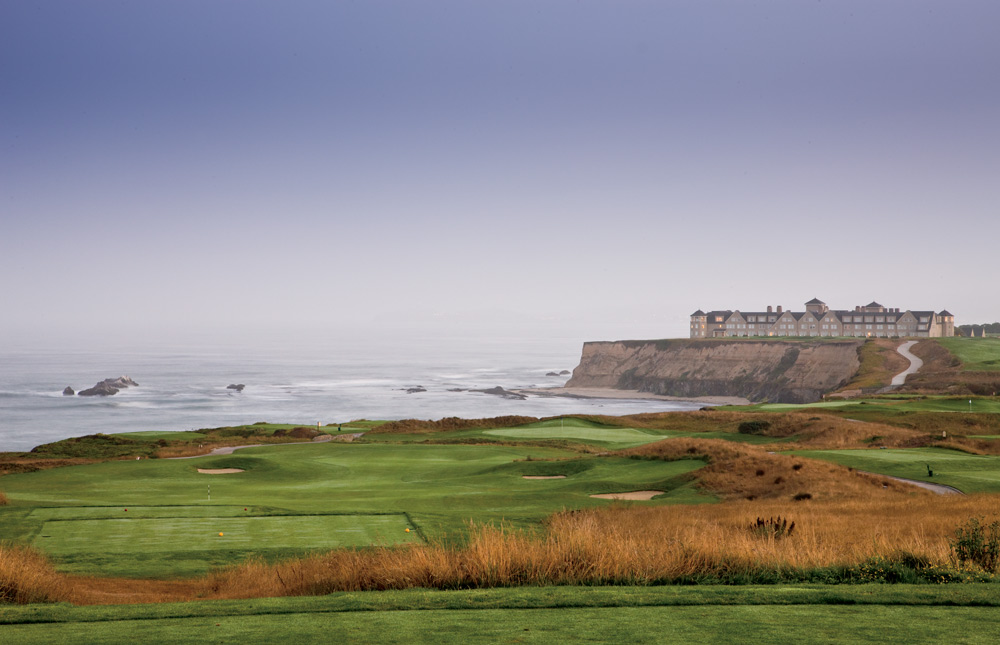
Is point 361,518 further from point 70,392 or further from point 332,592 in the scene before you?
point 70,392

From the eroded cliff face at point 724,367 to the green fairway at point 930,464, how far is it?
88.2m

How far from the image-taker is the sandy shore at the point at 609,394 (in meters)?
128

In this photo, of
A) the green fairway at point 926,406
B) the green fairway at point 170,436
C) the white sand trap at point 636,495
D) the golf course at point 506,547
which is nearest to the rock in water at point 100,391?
the green fairway at point 170,436

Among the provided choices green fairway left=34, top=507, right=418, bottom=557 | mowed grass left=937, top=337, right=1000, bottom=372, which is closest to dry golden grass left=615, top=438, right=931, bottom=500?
green fairway left=34, top=507, right=418, bottom=557

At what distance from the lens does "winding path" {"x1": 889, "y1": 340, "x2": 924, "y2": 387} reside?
87.9 metres

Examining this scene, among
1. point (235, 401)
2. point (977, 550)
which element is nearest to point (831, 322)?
point (235, 401)

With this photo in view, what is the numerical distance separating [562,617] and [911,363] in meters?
109

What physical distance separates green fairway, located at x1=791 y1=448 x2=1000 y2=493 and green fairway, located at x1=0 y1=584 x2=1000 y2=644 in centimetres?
1615

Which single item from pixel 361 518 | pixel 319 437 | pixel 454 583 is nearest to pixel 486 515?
pixel 361 518

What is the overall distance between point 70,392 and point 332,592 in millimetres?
131913

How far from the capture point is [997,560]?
33.6ft

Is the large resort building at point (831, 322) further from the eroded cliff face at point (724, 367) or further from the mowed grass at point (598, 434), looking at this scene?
the mowed grass at point (598, 434)

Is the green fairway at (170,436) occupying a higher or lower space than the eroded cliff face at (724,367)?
lower

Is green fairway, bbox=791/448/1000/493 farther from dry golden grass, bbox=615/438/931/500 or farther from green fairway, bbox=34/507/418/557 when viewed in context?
green fairway, bbox=34/507/418/557
